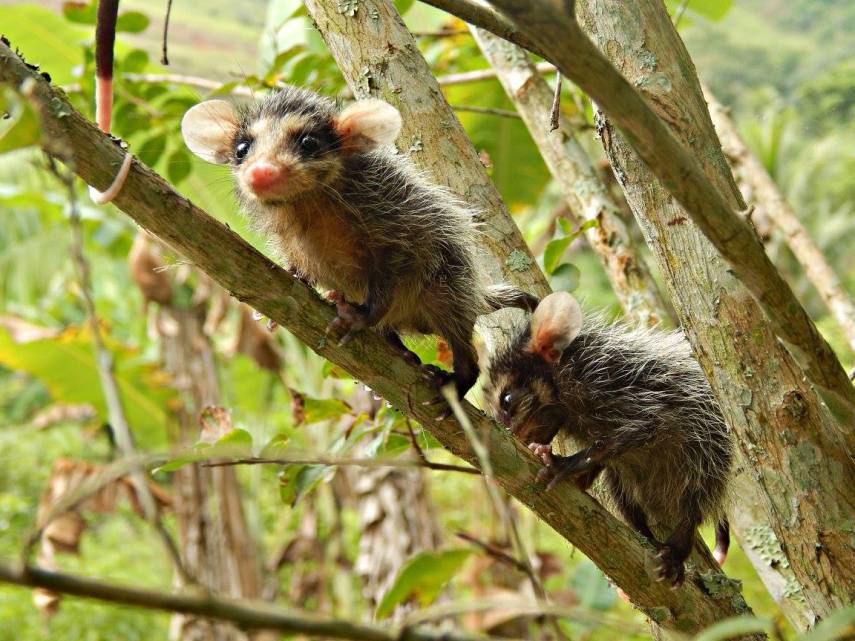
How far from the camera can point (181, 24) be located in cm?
564

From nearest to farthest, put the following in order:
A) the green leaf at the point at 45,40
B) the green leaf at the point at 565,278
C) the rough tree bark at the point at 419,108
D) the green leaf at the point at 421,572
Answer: the green leaf at the point at 421,572 → the rough tree bark at the point at 419,108 → the green leaf at the point at 565,278 → the green leaf at the point at 45,40

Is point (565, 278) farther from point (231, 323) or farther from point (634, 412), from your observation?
point (231, 323)

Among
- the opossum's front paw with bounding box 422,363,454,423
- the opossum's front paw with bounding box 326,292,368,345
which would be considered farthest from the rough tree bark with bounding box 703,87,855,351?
the opossum's front paw with bounding box 326,292,368,345

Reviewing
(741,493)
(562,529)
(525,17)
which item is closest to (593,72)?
(525,17)

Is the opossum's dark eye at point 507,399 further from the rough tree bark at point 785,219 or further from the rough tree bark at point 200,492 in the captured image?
the rough tree bark at point 200,492

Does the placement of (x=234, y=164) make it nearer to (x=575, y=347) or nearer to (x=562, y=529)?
(x=575, y=347)

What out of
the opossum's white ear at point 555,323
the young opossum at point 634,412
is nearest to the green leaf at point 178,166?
the young opossum at point 634,412

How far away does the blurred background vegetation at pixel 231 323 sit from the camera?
3275mm

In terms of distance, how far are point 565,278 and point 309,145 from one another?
0.80 m

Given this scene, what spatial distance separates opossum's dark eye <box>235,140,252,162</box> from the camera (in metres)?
2.32

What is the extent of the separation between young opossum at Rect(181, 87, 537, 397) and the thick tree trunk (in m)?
0.65

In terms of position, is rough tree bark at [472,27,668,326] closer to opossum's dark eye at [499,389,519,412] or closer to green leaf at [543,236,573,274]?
green leaf at [543,236,573,274]

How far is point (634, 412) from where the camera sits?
2.61 meters

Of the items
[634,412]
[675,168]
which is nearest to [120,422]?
[675,168]
